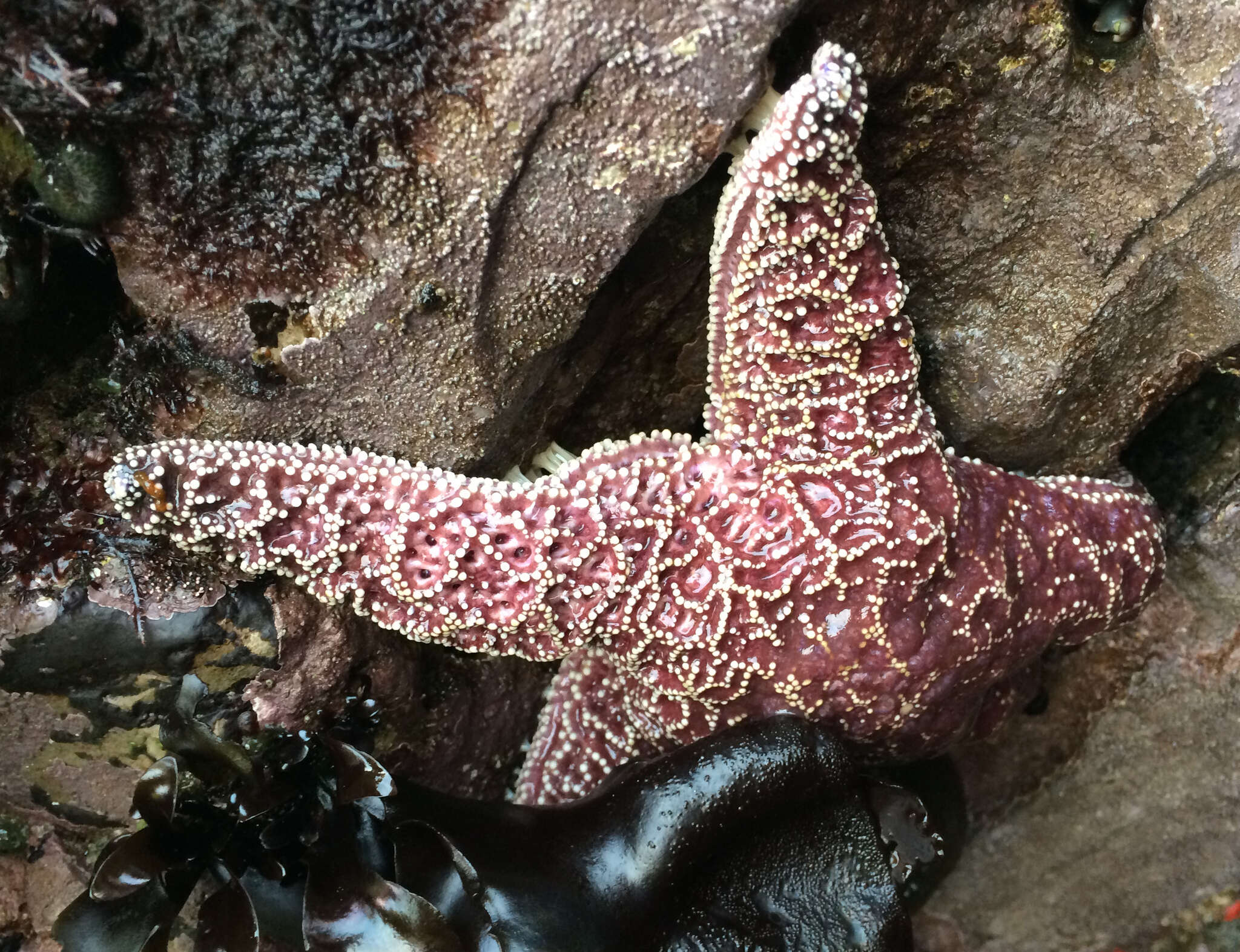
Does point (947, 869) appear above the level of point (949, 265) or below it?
below

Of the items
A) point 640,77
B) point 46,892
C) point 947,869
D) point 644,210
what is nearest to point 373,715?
point 46,892

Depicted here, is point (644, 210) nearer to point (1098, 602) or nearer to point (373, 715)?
point (373, 715)

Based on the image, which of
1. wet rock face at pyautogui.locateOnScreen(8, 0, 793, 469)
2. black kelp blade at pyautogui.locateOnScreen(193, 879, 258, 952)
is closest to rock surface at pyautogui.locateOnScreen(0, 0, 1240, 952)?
wet rock face at pyautogui.locateOnScreen(8, 0, 793, 469)

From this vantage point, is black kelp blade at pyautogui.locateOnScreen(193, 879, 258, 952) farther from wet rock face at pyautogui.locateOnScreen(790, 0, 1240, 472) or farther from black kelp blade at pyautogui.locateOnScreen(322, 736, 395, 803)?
wet rock face at pyautogui.locateOnScreen(790, 0, 1240, 472)

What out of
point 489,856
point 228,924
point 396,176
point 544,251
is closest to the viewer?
point 396,176

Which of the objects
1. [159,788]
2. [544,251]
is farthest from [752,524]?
[159,788]

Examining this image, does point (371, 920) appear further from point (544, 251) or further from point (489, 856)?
point (544, 251)

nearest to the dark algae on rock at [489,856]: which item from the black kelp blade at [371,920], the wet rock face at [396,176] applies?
the black kelp blade at [371,920]
